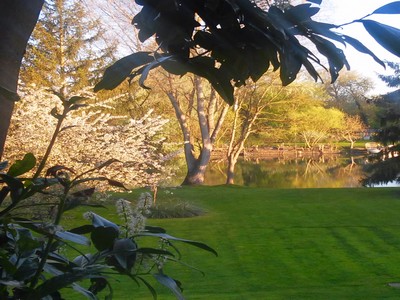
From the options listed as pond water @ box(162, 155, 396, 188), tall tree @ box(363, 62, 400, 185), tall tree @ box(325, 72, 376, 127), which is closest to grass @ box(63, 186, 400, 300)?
tall tree @ box(363, 62, 400, 185)

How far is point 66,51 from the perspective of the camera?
12.8 metres

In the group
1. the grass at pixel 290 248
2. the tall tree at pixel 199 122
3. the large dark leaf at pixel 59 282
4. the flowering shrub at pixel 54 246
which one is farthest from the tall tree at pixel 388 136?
the large dark leaf at pixel 59 282

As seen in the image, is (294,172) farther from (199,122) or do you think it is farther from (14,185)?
(14,185)

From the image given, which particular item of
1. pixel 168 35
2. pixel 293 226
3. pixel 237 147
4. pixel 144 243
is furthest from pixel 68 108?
pixel 237 147

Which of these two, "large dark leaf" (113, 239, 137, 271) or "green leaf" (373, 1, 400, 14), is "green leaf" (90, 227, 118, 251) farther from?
"green leaf" (373, 1, 400, 14)

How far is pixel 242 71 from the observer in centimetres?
109

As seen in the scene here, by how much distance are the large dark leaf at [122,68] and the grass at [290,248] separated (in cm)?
373

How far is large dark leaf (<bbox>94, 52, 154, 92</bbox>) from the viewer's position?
934 millimetres

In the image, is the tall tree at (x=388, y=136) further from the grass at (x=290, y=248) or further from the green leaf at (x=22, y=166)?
the green leaf at (x=22, y=166)

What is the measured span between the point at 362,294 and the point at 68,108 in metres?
4.96

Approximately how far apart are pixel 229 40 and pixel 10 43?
1.15 feet

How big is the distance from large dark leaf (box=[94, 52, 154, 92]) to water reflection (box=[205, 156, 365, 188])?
16.4 m

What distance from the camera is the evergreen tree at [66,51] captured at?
11445 mm

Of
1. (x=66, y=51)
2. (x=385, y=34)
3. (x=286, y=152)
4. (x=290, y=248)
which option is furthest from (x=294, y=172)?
(x=385, y=34)
